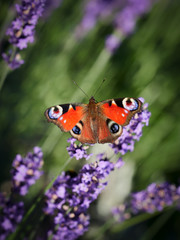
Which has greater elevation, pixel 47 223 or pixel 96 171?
pixel 47 223

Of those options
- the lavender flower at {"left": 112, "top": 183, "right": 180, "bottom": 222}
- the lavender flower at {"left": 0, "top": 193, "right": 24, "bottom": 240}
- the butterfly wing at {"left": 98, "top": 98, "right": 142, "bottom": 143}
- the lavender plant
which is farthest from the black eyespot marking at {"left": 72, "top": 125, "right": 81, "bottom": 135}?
the lavender flower at {"left": 112, "top": 183, "right": 180, "bottom": 222}

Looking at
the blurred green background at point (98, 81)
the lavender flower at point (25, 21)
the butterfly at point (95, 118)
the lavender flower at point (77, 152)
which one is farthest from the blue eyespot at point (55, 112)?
the blurred green background at point (98, 81)

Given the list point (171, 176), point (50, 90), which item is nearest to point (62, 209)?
point (50, 90)

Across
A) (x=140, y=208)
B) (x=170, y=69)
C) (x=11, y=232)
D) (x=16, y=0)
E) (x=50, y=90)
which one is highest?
(x=50, y=90)

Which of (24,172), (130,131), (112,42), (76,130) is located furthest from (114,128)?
(112,42)

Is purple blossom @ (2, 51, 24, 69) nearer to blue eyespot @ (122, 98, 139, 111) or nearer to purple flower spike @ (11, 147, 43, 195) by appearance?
purple flower spike @ (11, 147, 43, 195)

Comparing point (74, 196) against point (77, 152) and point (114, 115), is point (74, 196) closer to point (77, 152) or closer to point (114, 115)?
point (77, 152)

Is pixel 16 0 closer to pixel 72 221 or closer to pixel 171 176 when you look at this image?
pixel 72 221
